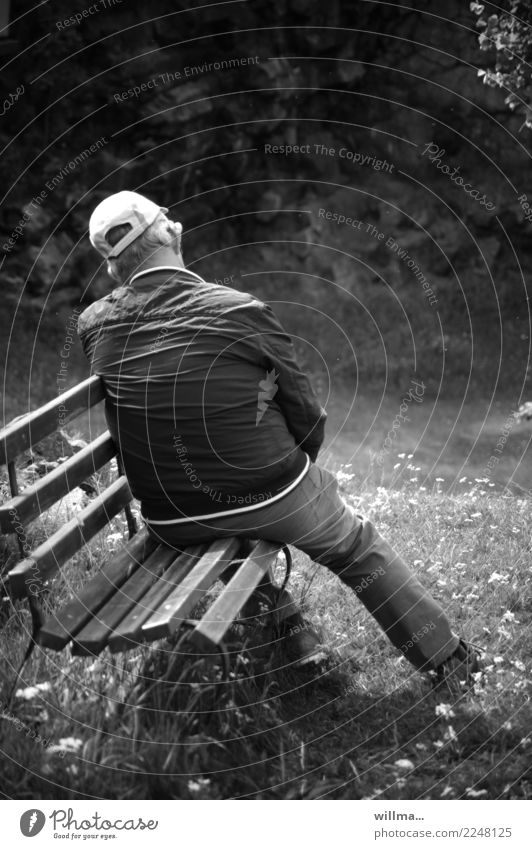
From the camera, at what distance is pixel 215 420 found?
11.0 ft

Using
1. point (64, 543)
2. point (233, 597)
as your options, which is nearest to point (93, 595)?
point (64, 543)

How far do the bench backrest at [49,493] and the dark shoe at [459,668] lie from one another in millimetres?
1375

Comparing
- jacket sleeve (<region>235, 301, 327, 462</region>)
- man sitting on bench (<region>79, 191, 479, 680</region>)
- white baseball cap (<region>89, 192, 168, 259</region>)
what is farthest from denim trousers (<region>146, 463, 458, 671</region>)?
white baseball cap (<region>89, 192, 168, 259</region>)

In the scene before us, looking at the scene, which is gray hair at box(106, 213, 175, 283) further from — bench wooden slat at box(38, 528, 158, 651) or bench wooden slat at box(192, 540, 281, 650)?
bench wooden slat at box(192, 540, 281, 650)

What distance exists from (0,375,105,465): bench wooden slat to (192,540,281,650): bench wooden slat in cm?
80

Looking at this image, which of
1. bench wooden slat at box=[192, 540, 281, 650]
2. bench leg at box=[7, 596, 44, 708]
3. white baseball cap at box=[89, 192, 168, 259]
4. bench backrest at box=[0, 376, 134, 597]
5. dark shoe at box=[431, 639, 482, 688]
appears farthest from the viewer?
dark shoe at box=[431, 639, 482, 688]

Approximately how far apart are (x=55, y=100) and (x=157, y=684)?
7844 millimetres

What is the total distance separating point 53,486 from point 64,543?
0.20 metres

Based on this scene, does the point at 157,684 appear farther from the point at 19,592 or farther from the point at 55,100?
the point at 55,100

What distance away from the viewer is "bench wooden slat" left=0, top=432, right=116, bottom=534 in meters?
3.12

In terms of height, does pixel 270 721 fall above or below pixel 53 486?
below

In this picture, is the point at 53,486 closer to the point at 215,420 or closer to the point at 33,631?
the point at 33,631

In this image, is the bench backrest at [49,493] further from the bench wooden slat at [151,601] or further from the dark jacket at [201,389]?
the bench wooden slat at [151,601]

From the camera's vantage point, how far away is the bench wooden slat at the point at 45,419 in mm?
3203
